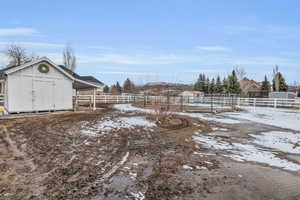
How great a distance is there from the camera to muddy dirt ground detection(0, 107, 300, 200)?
2.98 m

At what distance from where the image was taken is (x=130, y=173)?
3.80m

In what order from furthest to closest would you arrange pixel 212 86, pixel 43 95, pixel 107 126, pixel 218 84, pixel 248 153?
pixel 212 86, pixel 218 84, pixel 43 95, pixel 107 126, pixel 248 153

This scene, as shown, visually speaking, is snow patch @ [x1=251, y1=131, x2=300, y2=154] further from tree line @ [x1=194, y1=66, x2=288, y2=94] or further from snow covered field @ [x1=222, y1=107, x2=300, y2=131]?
tree line @ [x1=194, y1=66, x2=288, y2=94]

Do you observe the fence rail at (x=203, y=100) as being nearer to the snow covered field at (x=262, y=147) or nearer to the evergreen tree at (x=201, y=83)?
the snow covered field at (x=262, y=147)

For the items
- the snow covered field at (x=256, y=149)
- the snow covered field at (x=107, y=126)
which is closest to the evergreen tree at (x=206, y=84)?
the snow covered field at (x=107, y=126)

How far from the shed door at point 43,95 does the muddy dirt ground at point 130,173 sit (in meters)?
7.50

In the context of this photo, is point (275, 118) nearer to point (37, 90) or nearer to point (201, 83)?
point (37, 90)

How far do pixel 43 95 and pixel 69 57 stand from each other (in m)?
30.0

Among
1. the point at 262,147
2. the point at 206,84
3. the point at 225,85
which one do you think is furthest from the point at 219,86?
the point at 262,147

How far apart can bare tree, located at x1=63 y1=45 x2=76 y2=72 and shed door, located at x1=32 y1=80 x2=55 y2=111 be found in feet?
95.9

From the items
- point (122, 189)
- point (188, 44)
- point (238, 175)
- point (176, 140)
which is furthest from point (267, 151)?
point (188, 44)

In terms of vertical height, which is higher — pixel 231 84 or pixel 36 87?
pixel 231 84

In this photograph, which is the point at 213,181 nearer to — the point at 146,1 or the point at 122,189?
the point at 122,189

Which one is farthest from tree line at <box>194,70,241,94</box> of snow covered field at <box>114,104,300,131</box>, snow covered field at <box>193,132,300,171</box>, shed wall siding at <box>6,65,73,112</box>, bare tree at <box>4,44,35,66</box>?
bare tree at <box>4,44,35,66</box>
